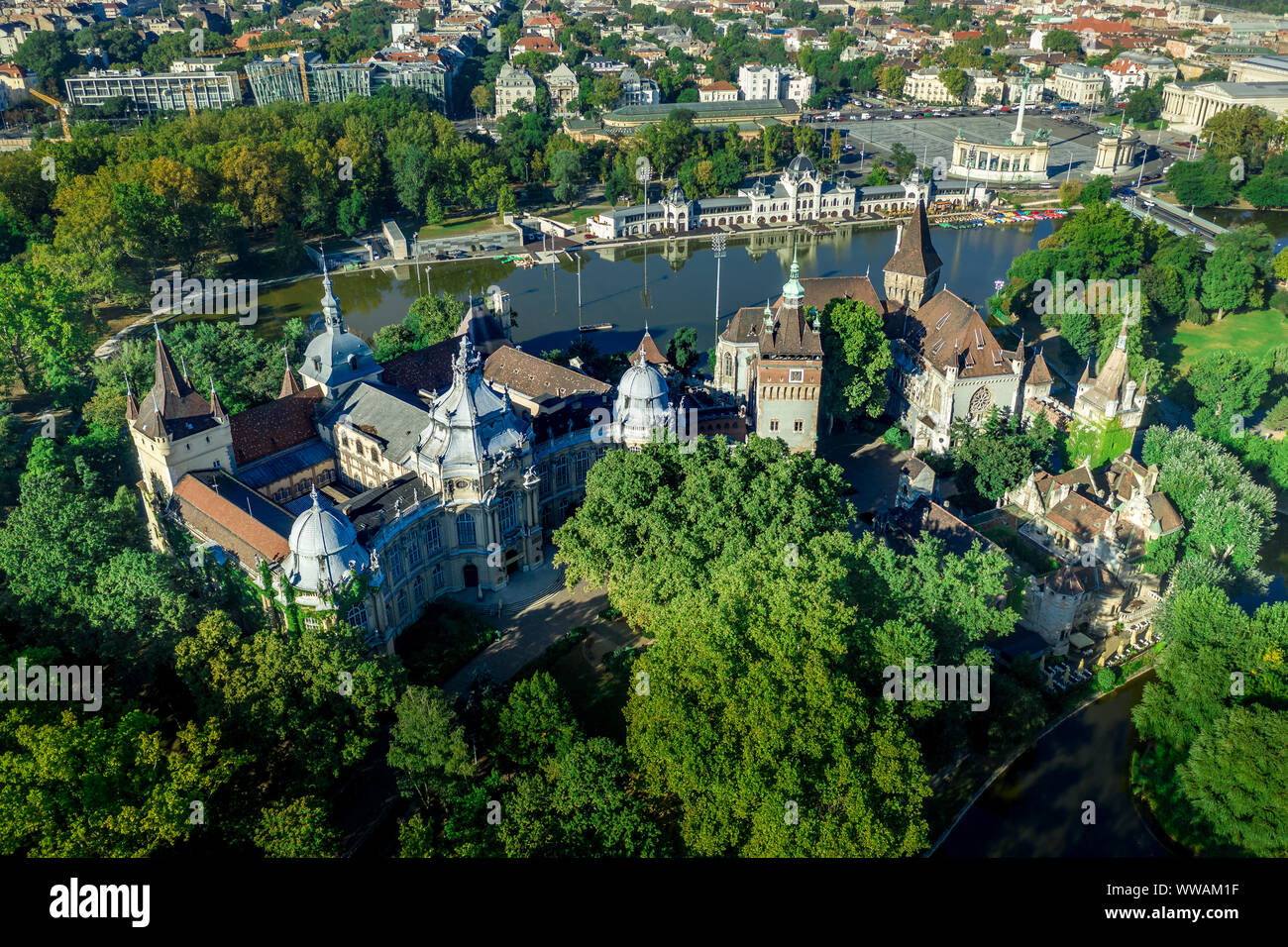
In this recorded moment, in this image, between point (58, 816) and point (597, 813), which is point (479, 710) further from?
point (58, 816)

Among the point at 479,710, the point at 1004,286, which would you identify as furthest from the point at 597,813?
the point at 1004,286

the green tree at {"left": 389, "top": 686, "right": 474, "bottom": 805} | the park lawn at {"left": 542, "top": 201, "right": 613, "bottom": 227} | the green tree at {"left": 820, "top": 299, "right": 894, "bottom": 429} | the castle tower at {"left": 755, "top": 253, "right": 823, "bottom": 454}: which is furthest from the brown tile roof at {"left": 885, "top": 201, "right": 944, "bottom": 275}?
the park lawn at {"left": 542, "top": 201, "right": 613, "bottom": 227}

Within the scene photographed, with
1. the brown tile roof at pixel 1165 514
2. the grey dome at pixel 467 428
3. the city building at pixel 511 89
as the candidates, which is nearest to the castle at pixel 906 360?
the brown tile roof at pixel 1165 514

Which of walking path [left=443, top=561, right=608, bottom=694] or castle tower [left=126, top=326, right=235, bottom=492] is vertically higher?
castle tower [left=126, top=326, right=235, bottom=492]

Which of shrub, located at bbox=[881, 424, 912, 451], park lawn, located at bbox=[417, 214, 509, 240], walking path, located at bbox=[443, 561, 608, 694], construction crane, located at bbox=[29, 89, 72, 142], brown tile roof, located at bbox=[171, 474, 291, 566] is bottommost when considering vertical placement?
walking path, located at bbox=[443, 561, 608, 694]

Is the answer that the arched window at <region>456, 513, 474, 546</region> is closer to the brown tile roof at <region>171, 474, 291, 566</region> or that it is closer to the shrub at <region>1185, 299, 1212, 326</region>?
the brown tile roof at <region>171, 474, 291, 566</region>

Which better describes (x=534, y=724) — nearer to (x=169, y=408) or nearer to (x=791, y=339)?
(x=169, y=408)

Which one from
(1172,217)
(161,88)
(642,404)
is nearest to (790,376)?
(642,404)

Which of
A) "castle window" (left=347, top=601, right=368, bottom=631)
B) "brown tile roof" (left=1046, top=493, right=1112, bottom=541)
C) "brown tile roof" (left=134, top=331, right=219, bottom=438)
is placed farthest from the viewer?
"brown tile roof" (left=1046, top=493, right=1112, bottom=541)
